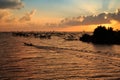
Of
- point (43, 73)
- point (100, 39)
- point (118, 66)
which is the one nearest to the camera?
point (43, 73)

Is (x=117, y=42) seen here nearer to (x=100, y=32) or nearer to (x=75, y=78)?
(x=100, y=32)

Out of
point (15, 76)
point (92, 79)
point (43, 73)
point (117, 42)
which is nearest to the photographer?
point (92, 79)

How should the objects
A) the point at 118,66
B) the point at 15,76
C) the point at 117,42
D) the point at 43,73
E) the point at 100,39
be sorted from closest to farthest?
the point at 15,76 → the point at 43,73 → the point at 118,66 → the point at 117,42 → the point at 100,39

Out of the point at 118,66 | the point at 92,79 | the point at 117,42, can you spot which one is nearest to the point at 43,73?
the point at 92,79

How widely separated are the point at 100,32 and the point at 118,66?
6982 centimetres

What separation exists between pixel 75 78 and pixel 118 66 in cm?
1079

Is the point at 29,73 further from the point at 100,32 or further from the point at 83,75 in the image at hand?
the point at 100,32

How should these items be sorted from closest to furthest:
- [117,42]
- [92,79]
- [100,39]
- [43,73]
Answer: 1. [92,79]
2. [43,73]
3. [117,42]
4. [100,39]

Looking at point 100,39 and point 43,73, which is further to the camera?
point 100,39

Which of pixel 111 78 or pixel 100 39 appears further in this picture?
pixel 100 39

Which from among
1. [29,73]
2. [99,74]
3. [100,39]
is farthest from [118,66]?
[100,39]

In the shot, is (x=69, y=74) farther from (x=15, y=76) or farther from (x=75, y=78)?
(x=15, y=76)

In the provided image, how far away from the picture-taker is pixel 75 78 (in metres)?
25.2

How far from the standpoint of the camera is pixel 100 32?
4048 inches
